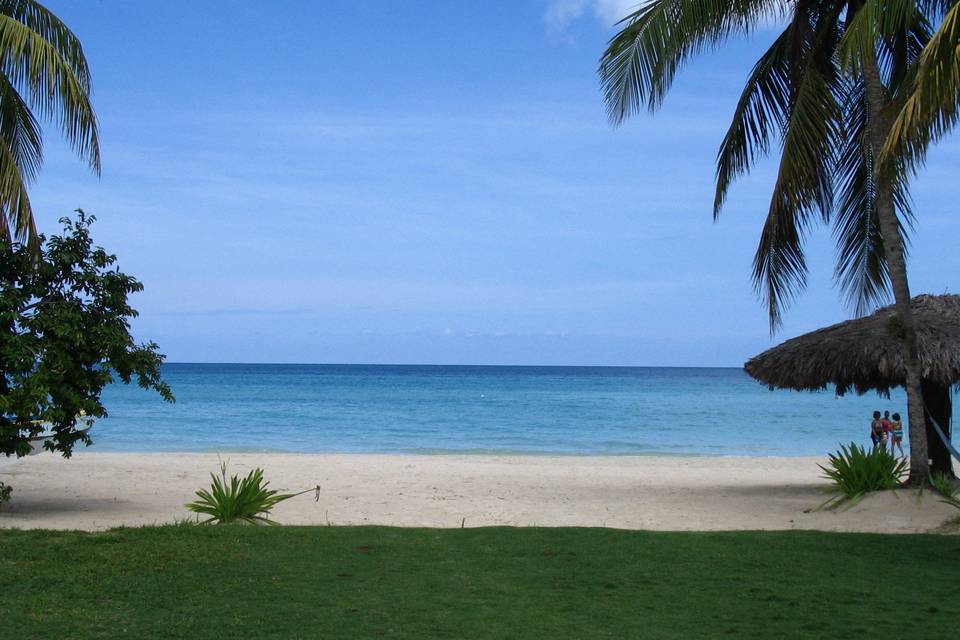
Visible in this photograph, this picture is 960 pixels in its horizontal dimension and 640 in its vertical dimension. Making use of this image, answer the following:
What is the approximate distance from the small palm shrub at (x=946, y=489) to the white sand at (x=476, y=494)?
0.14 meters

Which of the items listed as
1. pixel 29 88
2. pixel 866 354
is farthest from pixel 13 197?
pixel 866 354

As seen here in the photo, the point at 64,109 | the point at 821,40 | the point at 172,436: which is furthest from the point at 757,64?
the point at 172,436

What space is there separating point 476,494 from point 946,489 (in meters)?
6.09

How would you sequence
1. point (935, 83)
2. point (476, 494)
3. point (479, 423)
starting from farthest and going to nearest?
point (479, 423), point (476, 494), point (935, 83)

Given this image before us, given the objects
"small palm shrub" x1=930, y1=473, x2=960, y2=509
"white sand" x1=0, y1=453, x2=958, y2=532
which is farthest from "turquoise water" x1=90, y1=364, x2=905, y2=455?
"small palm shrub" x1=930, y1=473, x2=960, y2=509

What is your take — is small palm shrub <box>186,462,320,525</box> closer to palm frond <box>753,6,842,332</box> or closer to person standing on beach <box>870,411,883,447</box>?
palm frond <box>753,6,842,332</box>

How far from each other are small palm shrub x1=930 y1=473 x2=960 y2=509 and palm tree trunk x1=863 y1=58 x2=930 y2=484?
18 cm

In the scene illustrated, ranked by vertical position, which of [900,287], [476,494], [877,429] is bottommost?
[476,494]

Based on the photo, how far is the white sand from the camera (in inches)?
420

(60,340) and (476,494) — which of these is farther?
(476,494)

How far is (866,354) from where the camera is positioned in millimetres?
11633

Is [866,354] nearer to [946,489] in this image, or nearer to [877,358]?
[877,358]

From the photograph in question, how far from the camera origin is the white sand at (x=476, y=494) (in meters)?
10.7

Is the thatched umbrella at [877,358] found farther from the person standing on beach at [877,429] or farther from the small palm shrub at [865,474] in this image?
the person standing on beach at [877,429]
